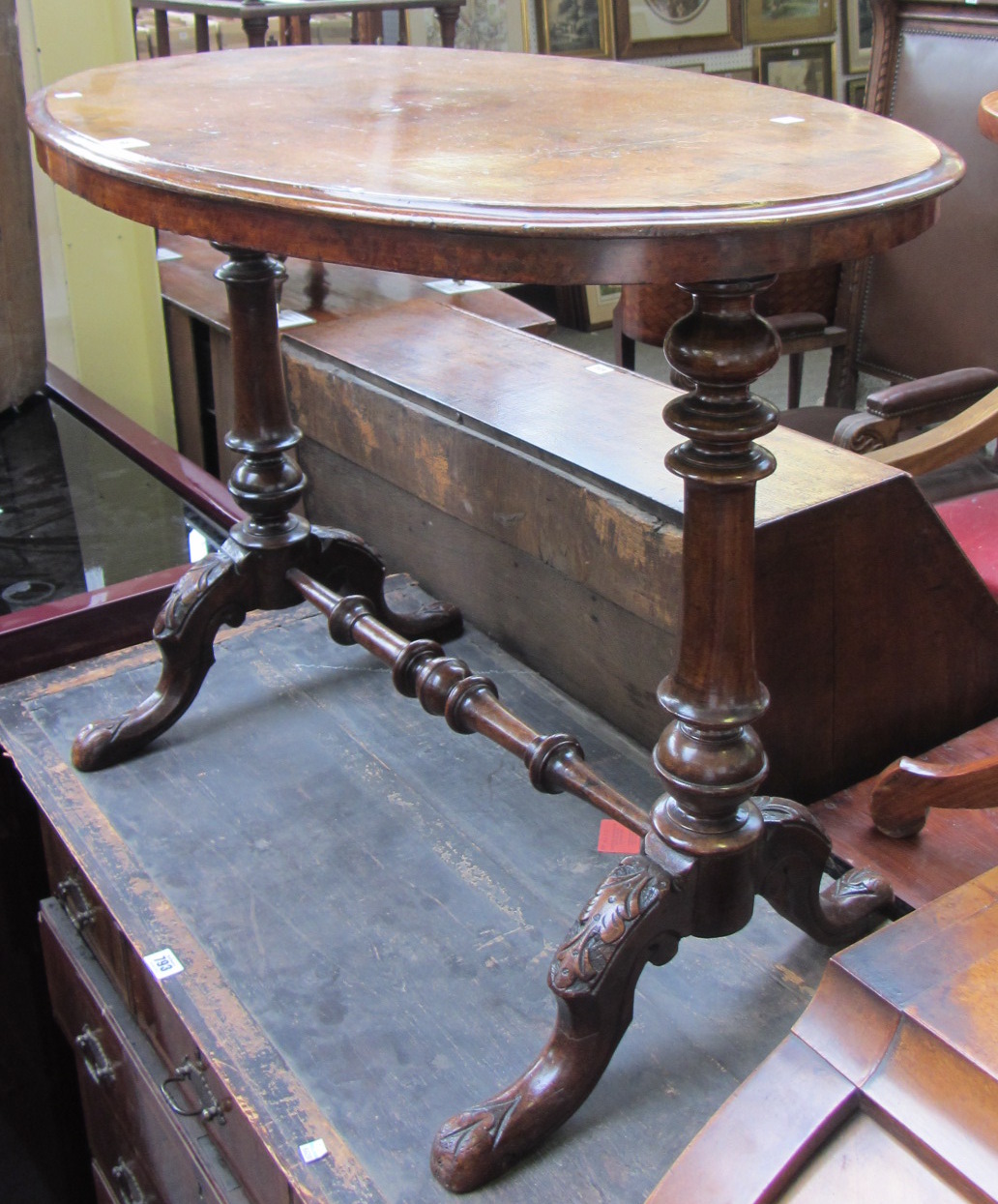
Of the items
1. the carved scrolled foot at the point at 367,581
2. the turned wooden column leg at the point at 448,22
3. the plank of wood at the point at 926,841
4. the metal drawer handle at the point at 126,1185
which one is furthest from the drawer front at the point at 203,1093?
the turned wooden column leg at the point at 448,22

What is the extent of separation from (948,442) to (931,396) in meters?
0.16

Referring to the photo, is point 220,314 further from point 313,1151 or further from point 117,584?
point 313,1151

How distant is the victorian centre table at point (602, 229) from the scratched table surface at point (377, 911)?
0.18ft

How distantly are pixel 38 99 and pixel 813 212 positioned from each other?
808 millimetres

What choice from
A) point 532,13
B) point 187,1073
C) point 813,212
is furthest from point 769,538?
point 532,13

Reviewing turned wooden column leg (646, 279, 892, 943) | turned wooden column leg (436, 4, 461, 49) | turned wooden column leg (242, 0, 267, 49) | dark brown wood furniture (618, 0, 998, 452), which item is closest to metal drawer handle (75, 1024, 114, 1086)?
turned wooden column leg (646, 279, 892, 943)

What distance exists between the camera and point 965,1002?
756mm

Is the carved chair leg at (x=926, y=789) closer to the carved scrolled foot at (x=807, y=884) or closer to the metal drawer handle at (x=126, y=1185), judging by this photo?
the carved scrolled foot at (x=807, y=884)

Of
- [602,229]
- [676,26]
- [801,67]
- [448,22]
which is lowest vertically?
[801,67]

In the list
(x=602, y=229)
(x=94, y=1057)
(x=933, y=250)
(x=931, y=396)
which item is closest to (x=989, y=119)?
(x=931, y=396)

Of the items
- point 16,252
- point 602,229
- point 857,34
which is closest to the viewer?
point 602,229

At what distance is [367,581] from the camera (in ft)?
5.44

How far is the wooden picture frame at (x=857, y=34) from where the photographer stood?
4785mm

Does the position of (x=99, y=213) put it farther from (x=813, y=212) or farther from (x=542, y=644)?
(x=813, y=212)
